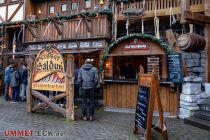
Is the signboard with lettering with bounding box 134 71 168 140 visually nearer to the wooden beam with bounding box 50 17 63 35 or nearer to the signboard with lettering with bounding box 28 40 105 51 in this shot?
the signboard with lettering with bounding box 28 40 105 51

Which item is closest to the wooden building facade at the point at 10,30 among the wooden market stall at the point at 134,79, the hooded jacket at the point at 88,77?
the wooden market stall at the point at 134,79

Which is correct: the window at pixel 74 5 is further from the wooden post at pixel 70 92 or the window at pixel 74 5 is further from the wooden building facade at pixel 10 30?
the wooden post at pixel 70 92

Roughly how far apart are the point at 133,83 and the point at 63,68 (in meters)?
3.00

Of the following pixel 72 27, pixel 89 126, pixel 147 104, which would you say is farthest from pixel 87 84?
pixel 72 27

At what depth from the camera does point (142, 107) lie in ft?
22.6


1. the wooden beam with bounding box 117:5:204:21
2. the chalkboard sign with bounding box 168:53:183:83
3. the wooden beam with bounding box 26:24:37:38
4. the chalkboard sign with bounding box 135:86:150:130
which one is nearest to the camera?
the chalkboard sign with bounding box 135:86:150:130

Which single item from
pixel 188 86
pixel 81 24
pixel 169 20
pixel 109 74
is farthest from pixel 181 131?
pixel 81 24

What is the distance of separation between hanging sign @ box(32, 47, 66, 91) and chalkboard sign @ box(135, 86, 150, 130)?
3.06 m

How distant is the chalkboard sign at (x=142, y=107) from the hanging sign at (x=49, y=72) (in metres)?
3.06

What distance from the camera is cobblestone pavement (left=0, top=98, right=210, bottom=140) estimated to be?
7.12 metres

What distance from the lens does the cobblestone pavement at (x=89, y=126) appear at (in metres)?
7.12

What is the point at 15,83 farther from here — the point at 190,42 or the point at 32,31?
the point at 190,42

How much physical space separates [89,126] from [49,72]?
262 centimetres

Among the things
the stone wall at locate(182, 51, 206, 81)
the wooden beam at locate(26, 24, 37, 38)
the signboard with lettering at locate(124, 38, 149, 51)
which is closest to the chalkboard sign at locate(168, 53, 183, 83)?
the signboard with lettering at locate(124, 38, 149, 51)
